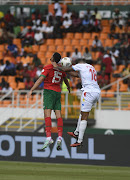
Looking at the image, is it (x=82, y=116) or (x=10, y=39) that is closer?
(x=82, y=116)

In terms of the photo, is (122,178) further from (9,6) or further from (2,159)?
(9,6)

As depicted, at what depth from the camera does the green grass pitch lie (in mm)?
13352

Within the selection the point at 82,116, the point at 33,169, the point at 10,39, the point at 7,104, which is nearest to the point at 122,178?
the point at 82,116

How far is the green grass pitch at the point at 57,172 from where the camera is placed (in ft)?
43.8

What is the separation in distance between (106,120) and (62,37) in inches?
230

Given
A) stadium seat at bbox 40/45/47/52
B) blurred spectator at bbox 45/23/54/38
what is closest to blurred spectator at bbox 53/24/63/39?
blurred spectator at bbox 45/23/54/38

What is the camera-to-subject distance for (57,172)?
14.7m

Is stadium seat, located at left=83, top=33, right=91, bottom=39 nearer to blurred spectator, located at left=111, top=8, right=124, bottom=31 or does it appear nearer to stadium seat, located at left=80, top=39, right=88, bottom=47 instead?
stadium seat, located at left=80, top=39, right=88, bottom=47

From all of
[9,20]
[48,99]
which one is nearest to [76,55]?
[9,20]

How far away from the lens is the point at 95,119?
2159 centimetres

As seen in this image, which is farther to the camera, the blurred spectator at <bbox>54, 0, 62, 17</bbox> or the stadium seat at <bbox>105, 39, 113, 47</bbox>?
the blurred spectator at <bbox>54, 0, 62, 17</bbox>

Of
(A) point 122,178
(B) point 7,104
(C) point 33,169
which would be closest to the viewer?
(A) point 122,178

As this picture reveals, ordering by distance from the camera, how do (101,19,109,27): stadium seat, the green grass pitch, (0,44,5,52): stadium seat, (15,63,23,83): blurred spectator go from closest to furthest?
the green grass pitch, (15,63,23,83): blurred spectator, (101,19,109,27): stadium seat, (0,44,5,52): stadium seat

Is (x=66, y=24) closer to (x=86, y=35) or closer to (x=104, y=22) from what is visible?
(x=86, y=35)
